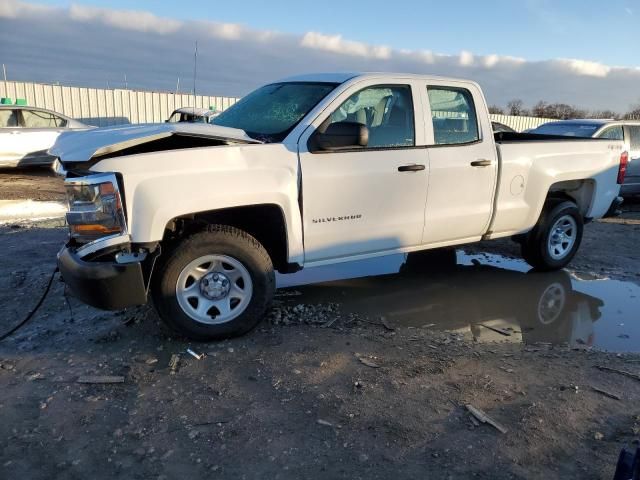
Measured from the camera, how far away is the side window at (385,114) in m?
4.71

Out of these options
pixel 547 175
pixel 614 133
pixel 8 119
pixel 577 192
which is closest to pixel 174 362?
pixel 547 175

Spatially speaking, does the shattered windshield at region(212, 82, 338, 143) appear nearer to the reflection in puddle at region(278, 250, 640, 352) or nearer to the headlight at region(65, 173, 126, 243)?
the headlight at region(65, 173, 126, 243)

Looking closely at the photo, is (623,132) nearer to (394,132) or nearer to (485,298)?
(485,298)

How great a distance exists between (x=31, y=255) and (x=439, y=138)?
4.70 metres

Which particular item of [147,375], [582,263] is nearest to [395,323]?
[147,375]

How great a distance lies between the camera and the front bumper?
363 cm

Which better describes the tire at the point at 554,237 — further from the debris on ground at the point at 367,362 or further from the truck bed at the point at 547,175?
the debris on ground at the point at 367,362

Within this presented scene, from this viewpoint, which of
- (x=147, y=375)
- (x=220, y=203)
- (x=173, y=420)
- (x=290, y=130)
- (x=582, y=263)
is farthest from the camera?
(x=582, y=263)

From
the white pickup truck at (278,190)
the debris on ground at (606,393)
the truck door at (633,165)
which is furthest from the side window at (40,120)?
the debris on ground at (606,393)

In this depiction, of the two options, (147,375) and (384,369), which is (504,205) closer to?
(384,369)

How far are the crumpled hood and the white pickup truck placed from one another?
15 mm

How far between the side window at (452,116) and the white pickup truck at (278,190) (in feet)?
0.05

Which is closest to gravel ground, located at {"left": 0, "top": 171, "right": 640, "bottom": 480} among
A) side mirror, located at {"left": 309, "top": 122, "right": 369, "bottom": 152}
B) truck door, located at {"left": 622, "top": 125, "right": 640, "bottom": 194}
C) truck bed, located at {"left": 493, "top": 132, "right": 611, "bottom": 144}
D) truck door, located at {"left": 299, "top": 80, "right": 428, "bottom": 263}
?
truck door, located at {"left": 299, "top": 80, "right": 428, "bottom": 263}

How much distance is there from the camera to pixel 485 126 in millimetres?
5422
